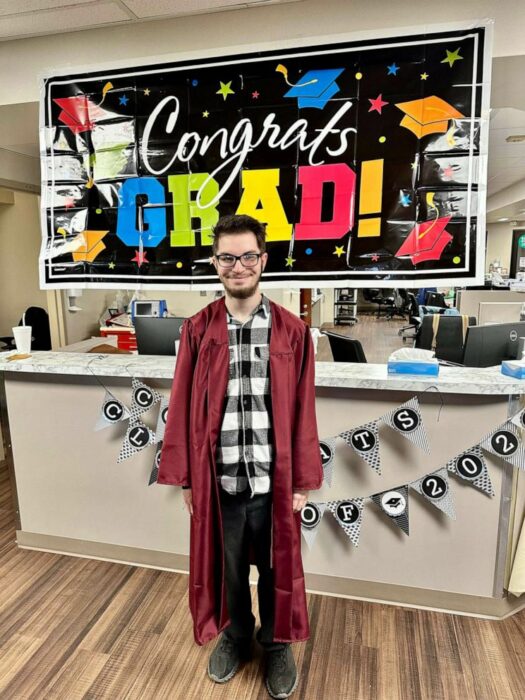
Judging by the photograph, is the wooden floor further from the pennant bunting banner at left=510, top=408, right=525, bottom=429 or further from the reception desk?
the pennant bunting banner at left=510, top=408, right=525, bottom=429

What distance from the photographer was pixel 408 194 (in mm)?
2000

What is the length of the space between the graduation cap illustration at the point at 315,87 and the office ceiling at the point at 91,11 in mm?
436

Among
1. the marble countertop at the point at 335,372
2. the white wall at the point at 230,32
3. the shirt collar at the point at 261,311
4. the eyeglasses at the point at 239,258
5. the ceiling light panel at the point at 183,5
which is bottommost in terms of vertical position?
the marble countertop at the point at 335,372

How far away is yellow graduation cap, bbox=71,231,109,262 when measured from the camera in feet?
7.82

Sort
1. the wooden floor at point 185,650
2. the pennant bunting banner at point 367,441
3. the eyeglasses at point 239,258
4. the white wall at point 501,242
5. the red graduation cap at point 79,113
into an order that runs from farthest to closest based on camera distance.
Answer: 1. the white wall at point 501,242
2. the red graduation cap at point 79,113
3. the pennant bunting banner at point 367,441
4. the wooden floor at point 185,650
5. the eyeglasses at point 239,258

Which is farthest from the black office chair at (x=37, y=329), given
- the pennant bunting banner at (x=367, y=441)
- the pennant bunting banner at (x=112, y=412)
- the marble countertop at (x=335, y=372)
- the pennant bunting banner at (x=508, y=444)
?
the pennant bunting banner at (x=508, y=444)

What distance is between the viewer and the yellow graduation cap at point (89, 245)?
238 cm

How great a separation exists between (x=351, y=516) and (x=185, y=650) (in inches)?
33.0

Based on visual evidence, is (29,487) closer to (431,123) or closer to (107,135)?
(107,135)

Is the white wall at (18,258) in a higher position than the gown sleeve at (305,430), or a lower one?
higher

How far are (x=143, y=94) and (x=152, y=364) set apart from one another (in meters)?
1.34

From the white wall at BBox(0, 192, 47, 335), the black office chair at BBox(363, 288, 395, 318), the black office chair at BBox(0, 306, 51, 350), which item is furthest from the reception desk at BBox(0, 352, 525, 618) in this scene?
the black office chair at BBox(363, 288, 395, 318)

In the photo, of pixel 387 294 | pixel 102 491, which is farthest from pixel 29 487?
pixel 387 294

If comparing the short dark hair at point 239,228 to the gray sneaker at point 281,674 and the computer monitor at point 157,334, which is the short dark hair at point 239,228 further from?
the gray sneaker at point 281,674
